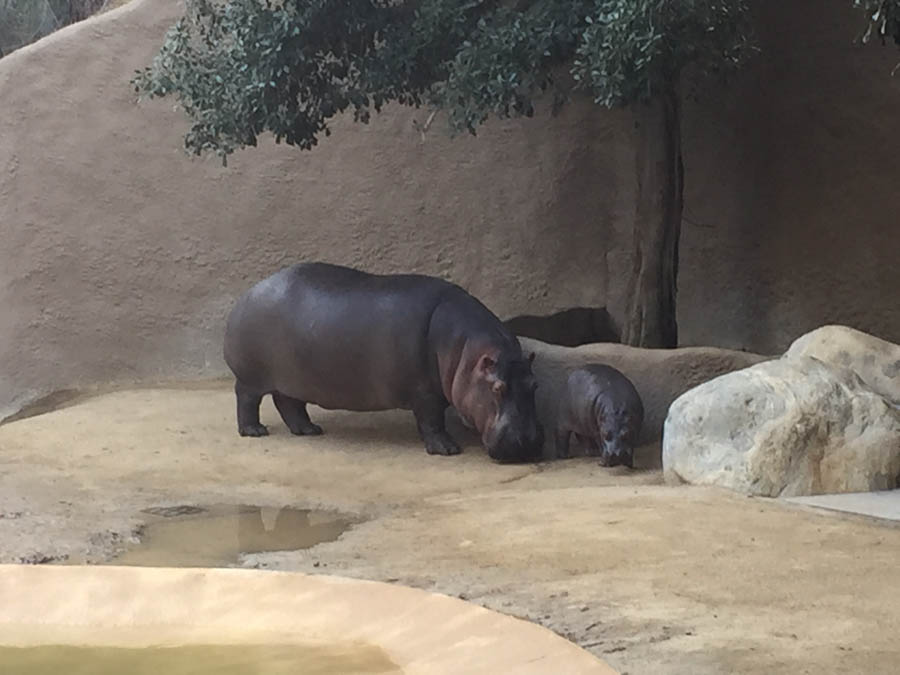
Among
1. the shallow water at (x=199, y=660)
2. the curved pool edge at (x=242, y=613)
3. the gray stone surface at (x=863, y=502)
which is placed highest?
the curved pool edge at (x=242, y=613)

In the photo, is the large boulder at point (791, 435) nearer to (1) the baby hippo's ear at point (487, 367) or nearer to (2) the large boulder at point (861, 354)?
(2) the large boulder at point (861, 354)

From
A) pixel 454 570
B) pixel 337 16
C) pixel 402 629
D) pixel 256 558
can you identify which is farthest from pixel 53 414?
pixel 402 629

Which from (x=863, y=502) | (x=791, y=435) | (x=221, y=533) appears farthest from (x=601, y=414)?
(x=221, y=533)

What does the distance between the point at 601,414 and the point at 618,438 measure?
17 centimetres

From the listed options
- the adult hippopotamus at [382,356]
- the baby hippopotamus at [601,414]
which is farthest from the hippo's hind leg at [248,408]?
the baby hippopotamus at [601,414]

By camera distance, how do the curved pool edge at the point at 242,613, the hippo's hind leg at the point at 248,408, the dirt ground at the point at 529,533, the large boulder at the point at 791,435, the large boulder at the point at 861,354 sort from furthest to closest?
the hippo's hind leg at the point at 248,408, the large boulder at the point at 861,354, the large boulder at the point at 791,435, the dirt ground at the point at 529,533, the curved pool edge at the point at 242,613

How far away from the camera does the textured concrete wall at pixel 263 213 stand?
9180mm

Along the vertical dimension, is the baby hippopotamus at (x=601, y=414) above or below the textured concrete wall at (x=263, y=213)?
below

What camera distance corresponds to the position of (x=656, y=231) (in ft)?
25.9

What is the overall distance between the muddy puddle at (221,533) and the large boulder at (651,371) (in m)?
2.14

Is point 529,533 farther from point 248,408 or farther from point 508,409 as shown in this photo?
point 248,408

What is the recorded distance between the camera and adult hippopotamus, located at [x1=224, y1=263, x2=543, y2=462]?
6738 mm

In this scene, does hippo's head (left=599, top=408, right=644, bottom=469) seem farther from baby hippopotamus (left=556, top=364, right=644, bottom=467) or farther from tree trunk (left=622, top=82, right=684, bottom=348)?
tree trunk (left=622, top=82, right=684, bottom=348)

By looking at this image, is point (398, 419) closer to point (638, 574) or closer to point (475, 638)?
point (638, 574)
